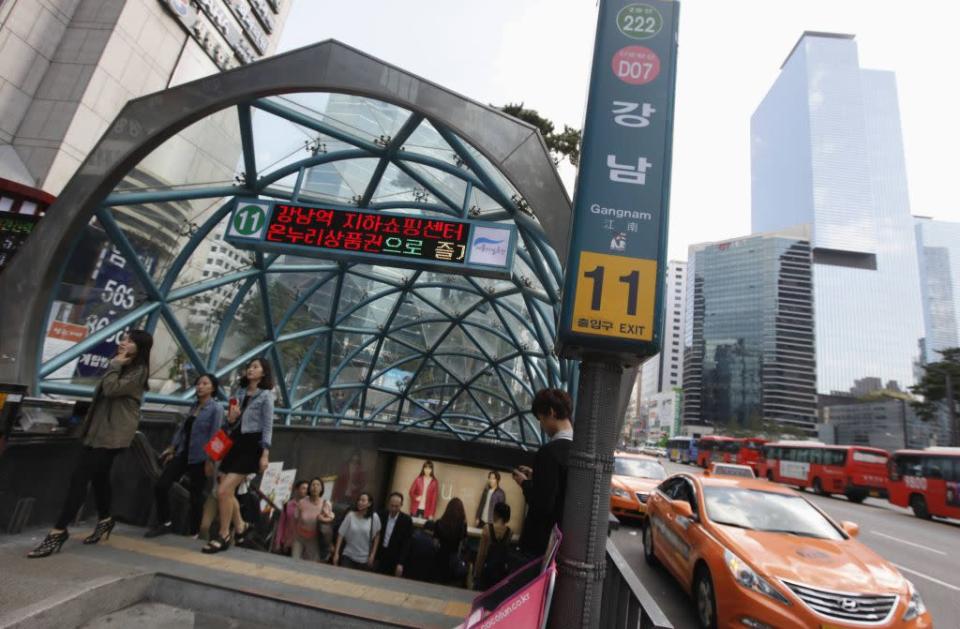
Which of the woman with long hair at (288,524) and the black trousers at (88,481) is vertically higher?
the black trousers at (88,481)

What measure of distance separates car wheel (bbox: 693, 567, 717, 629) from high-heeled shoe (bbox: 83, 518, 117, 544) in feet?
20.3

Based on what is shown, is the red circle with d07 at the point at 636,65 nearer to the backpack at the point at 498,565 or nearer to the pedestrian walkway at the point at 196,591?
the backpack at the point at 498,565

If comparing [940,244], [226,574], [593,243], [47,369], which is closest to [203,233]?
[47,369]

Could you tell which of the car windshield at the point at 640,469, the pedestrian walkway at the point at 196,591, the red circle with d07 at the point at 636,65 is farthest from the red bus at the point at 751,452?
the red circle with d07 at the point at 636,65

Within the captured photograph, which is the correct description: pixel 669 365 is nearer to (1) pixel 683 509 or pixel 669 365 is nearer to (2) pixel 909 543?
(2) pixel 909 543

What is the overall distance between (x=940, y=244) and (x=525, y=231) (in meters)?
201

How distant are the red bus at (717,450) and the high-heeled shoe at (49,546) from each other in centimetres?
3762

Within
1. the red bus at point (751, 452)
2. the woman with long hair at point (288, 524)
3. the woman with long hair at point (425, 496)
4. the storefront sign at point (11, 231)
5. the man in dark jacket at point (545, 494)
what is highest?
the storefront sign at point (11, 231)

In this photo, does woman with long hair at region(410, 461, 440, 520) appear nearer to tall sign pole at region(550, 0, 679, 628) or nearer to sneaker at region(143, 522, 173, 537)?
sneaker at region(143, 522, 173, 537)

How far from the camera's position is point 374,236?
7.77 m

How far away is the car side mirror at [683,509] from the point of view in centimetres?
595

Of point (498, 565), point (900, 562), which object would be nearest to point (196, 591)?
point (498, 565)

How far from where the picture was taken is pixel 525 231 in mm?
9320

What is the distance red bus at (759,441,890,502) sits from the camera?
23.1m
